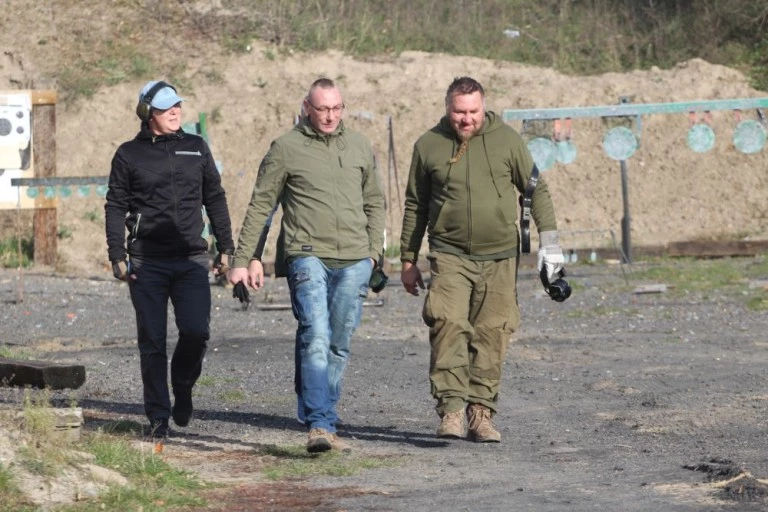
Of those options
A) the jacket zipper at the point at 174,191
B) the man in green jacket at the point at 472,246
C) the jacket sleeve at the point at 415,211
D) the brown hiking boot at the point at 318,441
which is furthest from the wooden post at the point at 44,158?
the brown hiking boot at the point at 318,441

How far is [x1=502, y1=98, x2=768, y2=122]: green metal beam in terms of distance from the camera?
21.9m

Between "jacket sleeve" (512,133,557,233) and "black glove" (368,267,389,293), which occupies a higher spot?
"jacket sleeve" (512,133,557,233)

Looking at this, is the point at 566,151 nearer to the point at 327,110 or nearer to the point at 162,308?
the point at 162,308

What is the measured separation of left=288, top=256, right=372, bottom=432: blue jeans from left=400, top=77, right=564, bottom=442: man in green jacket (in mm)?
489

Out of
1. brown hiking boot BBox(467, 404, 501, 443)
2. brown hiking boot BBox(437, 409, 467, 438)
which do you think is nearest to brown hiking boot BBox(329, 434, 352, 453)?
brown hiking boot BBox(437, 409, 467, 438)

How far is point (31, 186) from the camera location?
73.3 ft

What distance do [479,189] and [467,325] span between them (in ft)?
2.61

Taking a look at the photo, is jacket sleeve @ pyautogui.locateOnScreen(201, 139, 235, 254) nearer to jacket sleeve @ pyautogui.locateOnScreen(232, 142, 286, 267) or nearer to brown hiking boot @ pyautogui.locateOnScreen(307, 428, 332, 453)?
jacket sleeve @ pyautogui.locateOnScreen(232, 142, 286, 267)

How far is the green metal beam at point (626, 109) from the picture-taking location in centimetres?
2193

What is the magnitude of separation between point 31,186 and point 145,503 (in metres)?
16.4

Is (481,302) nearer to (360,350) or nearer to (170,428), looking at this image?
(170,428)

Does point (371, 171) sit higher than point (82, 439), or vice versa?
point (371, 171)

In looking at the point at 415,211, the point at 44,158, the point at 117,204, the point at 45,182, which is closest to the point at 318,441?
the point at 415,211

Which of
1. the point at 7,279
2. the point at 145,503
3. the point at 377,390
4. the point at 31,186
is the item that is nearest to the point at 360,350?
the point at 377,390
